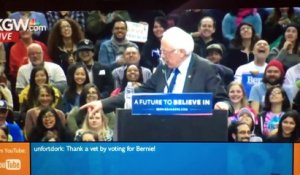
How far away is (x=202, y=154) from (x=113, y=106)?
0.51 meters

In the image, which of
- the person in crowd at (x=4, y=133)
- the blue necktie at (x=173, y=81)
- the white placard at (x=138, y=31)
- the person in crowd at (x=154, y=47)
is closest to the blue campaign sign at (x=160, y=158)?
the person in crowd at (x=4, y=133)

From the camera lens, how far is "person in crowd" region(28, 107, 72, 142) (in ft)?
8.12

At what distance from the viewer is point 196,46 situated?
2.42 meters

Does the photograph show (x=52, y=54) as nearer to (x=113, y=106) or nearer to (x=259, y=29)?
(x=113, y=106)

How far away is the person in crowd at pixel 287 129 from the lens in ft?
7.85

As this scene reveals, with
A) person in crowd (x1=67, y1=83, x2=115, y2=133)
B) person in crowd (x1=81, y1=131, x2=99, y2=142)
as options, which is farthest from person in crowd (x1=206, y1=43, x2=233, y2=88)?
person in crowd (x1=81, y1=131, x2=99, y2=142)

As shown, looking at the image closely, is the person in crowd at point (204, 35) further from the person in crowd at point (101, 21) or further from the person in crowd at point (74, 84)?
the person in crowd at point (74, 84)

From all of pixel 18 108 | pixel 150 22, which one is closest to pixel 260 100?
pixel 150 22

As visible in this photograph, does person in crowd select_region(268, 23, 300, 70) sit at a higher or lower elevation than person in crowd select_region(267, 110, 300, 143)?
higher

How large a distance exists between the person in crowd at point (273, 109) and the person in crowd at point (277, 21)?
240mm

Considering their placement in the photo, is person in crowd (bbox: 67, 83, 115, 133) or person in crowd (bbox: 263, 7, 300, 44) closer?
person in crowd (bbox: 263, 7, 300, 44)

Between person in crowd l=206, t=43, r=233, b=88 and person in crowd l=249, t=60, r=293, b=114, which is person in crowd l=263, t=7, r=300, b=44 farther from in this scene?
person in crowd l=206, t=43, r=233, b=88

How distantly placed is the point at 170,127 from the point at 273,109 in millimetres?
525

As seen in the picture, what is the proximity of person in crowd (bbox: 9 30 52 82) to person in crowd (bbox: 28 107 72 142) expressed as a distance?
0.24m
